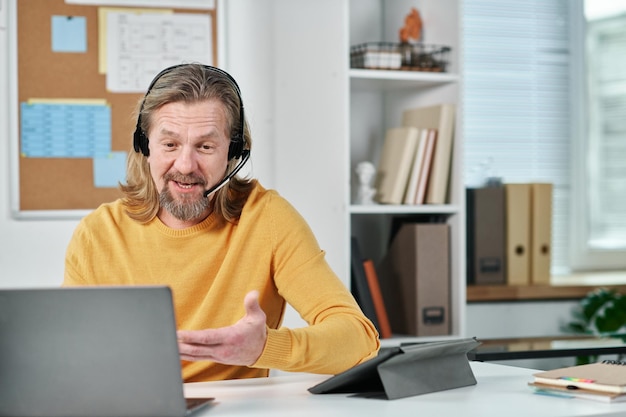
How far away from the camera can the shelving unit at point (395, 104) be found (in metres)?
3.19

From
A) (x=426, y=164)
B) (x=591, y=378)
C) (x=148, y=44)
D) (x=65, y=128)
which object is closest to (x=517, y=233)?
(x=426, y=164)

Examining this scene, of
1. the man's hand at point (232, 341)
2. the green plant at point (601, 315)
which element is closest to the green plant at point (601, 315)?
the green plant at point (601, 315)

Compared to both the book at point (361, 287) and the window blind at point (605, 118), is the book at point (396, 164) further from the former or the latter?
the window blind at point (605, 118)

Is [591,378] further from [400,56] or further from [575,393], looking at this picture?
[400,56]

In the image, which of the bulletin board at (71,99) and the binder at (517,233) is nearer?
the bulletin board at (71,99)

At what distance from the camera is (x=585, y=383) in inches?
57.7

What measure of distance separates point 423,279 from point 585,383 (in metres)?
1.72

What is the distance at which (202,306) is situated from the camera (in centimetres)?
196

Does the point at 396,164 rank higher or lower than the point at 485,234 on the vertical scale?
higher

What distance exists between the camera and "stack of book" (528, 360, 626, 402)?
1.44 m

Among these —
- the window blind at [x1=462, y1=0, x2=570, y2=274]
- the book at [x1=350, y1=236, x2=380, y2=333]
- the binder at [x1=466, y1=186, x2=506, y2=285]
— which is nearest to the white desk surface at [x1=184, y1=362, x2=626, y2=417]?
the book at [x1=350, y1=236, x2=380, y2=333]

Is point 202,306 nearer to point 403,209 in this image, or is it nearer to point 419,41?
point 403,209

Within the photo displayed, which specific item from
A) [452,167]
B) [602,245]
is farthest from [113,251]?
[602,245]

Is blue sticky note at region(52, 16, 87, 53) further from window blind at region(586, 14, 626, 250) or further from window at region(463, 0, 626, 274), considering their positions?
window blind at region(586, 14, 626, 250)
